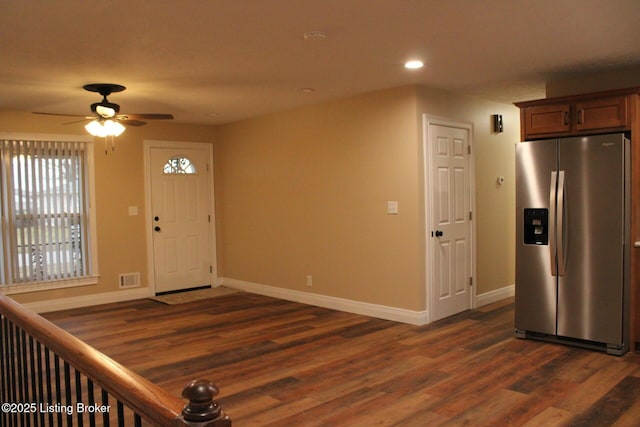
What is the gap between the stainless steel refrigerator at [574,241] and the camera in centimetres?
414

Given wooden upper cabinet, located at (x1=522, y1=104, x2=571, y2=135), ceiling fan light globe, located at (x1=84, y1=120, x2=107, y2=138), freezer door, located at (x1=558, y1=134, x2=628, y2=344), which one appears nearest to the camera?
freezer door, located at (x1=558, y1=134, x2=628, y2=344)

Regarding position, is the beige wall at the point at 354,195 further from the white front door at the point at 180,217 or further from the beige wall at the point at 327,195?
the white front door at the point at 180,217

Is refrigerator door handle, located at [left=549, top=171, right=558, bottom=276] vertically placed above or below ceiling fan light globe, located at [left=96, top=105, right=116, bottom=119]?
below

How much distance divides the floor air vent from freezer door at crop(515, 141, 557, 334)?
4.82 metres

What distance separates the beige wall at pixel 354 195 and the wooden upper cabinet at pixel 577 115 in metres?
1.00

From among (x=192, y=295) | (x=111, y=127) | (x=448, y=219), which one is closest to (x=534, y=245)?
(x=448, y=219)

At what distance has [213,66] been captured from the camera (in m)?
4.18

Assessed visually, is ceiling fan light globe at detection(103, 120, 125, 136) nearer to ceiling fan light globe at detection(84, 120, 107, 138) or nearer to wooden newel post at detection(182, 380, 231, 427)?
ceiling fan light globe at detection(84, 120, 107, 138)

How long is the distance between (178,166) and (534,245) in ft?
16.1

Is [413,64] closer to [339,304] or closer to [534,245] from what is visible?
[534,245]

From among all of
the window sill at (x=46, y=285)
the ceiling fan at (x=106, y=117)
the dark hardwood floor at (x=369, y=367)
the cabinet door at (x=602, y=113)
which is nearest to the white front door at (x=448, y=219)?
the dark hardwood floor at (x=369, y=367)

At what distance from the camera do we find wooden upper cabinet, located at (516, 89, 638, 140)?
4172 millimetres

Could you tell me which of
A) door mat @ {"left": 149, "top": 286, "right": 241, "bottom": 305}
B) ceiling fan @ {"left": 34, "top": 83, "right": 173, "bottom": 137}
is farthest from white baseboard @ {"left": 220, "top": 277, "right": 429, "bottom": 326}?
ceiling fan @ {"left": 34, "top": 83, "right": 173, "bottom": 137}

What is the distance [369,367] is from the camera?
13.2ft
